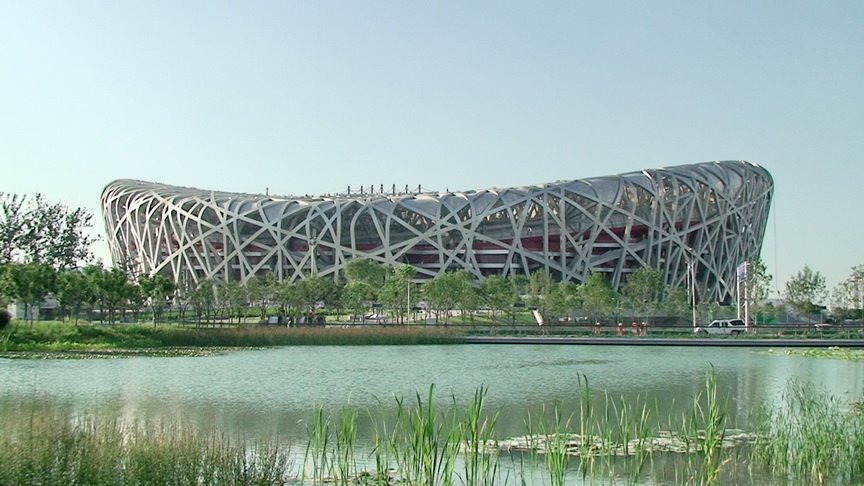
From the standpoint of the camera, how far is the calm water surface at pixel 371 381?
1967 cm

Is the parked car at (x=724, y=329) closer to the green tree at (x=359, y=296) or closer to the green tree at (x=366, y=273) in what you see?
the green tree at (x=359, y=296)

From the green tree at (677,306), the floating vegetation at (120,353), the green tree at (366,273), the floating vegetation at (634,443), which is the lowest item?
the floating vegetation at (634,443)

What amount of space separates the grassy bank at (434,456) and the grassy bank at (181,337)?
25.7 meters

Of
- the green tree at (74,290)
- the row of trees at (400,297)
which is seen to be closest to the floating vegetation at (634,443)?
the green tree at (74,290)

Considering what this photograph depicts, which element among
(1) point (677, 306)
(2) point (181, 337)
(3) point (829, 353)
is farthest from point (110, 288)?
(1) point (677, 306)

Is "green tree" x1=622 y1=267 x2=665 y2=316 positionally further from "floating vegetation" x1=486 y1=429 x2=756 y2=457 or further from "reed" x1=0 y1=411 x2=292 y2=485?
"reed" x1=0 y1=411 x2=292 y2=485

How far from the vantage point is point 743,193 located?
90.9 metres

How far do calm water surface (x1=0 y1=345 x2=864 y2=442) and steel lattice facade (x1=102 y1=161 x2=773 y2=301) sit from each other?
4151 centimetres

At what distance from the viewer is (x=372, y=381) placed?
87.4 ft

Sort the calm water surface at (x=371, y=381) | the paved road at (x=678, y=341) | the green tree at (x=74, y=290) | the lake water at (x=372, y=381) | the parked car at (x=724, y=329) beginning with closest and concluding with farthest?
the lake water at (x=372, y=381) → the calm water surface at (x=371, y=381) → the paved road at (x=678, y=341) → the green tree at (x=74, y=290) → the parked car at (x=724, y=329)

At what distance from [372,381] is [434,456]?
16842mm

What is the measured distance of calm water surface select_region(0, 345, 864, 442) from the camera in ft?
64.5

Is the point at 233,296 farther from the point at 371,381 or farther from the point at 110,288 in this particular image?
the point at 371,381

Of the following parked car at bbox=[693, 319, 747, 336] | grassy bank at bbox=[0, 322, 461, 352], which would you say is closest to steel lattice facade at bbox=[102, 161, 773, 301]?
parked car at bbox=[693, 319, 747, 336]
